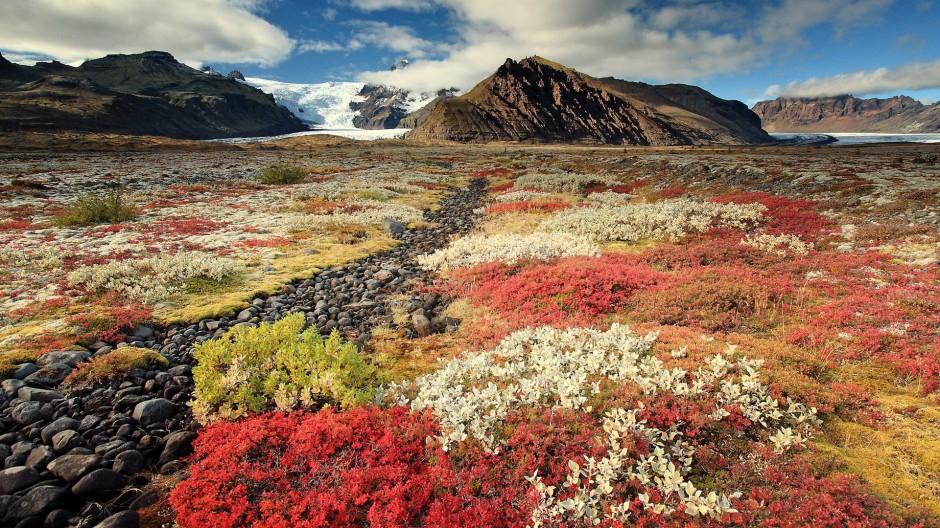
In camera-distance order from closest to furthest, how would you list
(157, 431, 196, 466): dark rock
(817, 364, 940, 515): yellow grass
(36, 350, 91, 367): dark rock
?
1. (817, 364, 940, 515): yellow grass
2. (157, 431, 196, 466): dark rock
3. (36, 350, 91, 367): dark rock

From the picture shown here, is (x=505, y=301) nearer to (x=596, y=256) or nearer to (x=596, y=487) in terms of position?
(x=596, y=256)

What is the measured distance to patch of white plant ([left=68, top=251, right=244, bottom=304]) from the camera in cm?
1234

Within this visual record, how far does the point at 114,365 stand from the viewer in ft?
26.5

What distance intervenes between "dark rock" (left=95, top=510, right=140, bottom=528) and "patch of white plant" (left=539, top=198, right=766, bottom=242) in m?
18.2

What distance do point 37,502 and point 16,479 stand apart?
2.32 ft

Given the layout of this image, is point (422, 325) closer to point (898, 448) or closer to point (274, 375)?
point (274, 375)

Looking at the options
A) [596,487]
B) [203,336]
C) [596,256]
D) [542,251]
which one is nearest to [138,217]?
[203,336]

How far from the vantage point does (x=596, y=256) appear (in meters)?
16.2

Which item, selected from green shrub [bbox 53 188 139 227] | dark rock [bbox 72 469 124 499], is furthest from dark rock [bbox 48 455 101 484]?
green shrub [bbox 53 188 139 227]

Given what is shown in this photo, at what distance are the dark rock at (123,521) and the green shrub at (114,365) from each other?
13.2 feet

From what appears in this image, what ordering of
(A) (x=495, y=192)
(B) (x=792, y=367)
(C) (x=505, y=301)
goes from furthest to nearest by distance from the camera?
(A) (x=495, y=192) → (C) (x=505, y=301) → (B) (x=792, y=367)

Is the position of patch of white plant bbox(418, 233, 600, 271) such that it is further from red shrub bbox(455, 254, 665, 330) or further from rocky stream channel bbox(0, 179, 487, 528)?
rocky stream channel bbox(0, 179, 487, 528)

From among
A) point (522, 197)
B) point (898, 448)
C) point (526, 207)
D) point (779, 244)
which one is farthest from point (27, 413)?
point (522, 197)

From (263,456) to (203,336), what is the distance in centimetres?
591
